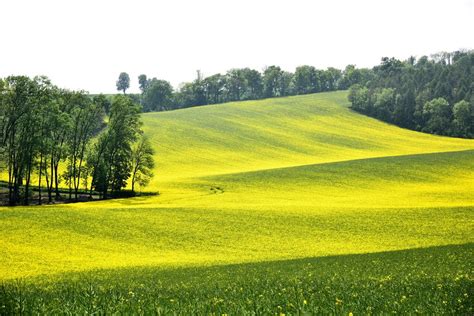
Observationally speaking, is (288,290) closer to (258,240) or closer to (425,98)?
(258,240)

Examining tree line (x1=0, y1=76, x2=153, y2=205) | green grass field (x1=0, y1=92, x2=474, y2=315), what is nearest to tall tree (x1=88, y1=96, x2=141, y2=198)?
tree line (x1=0, y1=76, x2=153, y2=205)

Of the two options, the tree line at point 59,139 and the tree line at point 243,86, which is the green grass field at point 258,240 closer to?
the tree line at point 59,139

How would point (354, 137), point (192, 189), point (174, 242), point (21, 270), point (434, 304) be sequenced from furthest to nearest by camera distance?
point (354, 137), point (192, 189), point (174, 242), point (21, 270), point (434, 304)

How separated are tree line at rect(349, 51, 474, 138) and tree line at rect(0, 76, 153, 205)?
8312cm

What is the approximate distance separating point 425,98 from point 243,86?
216 feet

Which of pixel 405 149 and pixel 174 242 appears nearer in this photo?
pixel 174 242

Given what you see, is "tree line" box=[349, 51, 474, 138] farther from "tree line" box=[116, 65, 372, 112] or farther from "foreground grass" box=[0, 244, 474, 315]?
"foreground grass" box=[0, 244, 474, 315]

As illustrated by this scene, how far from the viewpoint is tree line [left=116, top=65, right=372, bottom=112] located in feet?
557

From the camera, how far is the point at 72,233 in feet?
112

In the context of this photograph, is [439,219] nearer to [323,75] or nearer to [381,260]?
[381,260]

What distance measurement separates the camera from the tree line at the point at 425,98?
4766 inches

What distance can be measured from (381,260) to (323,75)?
173 meters

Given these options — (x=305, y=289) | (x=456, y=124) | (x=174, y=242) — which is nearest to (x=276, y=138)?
(x=456, y=124)

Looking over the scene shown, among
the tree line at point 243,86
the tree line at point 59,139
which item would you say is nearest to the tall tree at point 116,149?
the tree line at point 59,139
